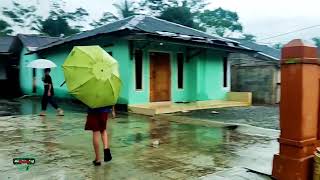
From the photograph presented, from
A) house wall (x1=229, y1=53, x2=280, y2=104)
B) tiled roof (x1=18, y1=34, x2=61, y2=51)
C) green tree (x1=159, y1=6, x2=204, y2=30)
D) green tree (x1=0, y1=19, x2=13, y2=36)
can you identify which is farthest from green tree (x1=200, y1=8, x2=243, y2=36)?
tiled roof (x1=18, y1=34, x2=61, y2=51)

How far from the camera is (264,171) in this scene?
4.92 metres

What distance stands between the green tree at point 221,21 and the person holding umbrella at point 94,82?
36.6 meters

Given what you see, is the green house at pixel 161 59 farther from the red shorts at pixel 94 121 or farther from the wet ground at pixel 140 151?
the red shorts at pixel 94 121

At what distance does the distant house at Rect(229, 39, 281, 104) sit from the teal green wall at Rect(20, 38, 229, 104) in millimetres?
3428

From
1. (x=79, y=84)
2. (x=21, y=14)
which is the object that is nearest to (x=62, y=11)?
(x=21, y=14)

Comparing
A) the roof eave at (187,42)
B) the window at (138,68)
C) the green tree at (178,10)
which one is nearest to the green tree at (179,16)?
the green tree at (178,10)

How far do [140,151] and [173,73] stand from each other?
8.57m

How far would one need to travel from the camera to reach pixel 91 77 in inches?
190

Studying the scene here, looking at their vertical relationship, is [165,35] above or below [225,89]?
above

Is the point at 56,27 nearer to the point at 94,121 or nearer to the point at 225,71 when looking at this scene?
the point at 225,71

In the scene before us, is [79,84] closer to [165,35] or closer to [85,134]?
[85,134]

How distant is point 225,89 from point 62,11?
→ 29303 mm

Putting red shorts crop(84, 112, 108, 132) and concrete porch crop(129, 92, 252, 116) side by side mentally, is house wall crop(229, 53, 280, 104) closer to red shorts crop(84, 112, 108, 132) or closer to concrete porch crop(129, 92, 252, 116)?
concrete porch crop(129, 92, 252, 116)

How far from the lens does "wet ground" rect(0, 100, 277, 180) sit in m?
4.75
